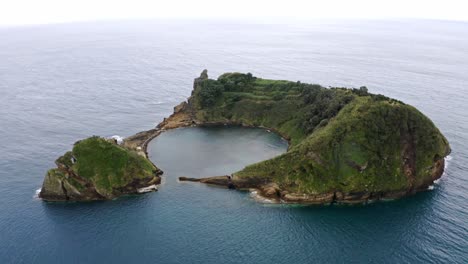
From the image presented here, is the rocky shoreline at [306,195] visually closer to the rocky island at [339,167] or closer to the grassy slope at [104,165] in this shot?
the rocky island at [339,167]

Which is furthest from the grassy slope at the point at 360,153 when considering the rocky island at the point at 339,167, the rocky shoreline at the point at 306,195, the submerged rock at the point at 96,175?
the submerged rock at the point at 96,175

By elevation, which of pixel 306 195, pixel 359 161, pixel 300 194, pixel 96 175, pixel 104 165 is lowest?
pixel 306 195

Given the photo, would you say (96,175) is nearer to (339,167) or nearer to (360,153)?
(339,167)

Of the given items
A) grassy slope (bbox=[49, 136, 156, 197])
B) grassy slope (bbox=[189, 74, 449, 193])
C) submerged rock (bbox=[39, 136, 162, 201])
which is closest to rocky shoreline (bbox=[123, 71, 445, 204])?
grassy slope (bbox=[189, 74, 449, 193])

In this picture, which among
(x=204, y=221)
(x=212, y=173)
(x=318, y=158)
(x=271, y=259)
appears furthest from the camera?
(x=212, y=173)

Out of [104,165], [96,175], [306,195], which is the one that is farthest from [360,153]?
[96,175]

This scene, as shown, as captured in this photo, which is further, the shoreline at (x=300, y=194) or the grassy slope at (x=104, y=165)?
the grassy slope at (x=104, y=165)

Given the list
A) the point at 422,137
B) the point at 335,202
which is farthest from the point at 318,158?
the point at 422,137

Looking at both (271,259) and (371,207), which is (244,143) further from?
(271,259)
